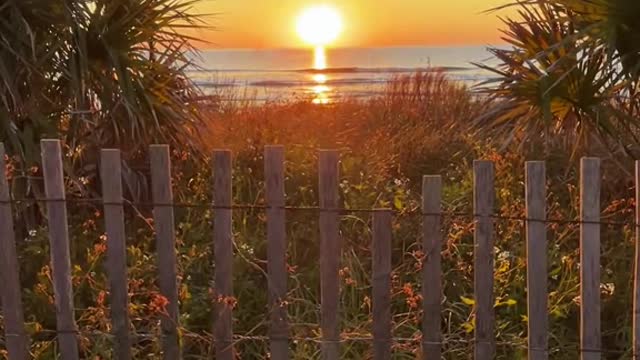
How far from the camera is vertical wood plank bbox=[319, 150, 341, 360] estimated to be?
10.1 feet

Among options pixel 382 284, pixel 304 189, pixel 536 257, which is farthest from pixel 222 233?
pixel 304 189

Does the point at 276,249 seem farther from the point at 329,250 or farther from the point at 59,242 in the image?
the point at 59,242

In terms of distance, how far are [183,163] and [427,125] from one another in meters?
3.12

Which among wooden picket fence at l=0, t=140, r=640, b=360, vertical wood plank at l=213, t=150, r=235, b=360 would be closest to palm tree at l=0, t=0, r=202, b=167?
wooden picket fence at l=0, t=140, r=640, b=360

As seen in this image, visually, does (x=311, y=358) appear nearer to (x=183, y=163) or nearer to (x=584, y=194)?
(x=584, y=194)

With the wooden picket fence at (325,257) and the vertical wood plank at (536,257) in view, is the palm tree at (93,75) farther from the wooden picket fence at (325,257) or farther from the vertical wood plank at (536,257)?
the vertical wood plank at (536,257)

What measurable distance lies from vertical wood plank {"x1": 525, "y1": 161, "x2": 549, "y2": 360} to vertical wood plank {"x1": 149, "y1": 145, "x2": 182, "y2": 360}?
1.27 m

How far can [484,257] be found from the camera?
10.1ft

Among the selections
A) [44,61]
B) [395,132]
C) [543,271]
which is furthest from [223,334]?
[395,132]

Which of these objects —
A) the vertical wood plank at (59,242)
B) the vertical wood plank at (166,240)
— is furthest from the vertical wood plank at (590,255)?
the vertical wood plank at (59,242)

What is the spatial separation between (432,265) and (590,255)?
1.78 feet

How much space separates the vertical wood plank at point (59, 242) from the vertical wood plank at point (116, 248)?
0.51 feet

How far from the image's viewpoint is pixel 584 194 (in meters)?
3.01

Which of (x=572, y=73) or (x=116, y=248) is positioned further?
(x=572, y=73)
